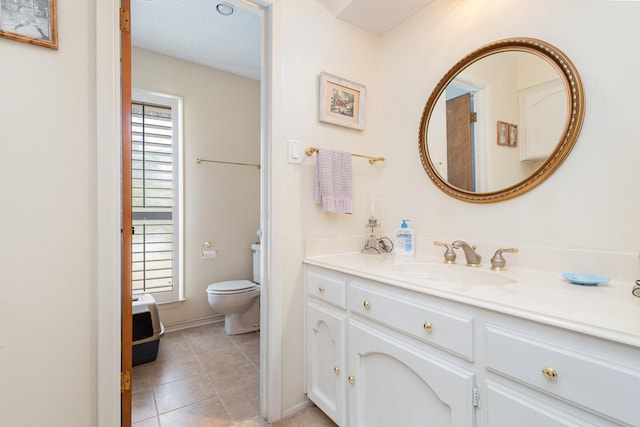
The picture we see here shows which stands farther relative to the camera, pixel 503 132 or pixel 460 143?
pixel 460 143

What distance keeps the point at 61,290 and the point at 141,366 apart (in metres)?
1.28

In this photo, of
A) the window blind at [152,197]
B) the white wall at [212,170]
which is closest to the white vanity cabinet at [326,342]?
the white wall at [212,170]

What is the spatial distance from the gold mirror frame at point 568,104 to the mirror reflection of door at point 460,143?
0.05 metres

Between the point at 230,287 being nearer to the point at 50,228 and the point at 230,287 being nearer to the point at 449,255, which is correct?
the point at 50,228

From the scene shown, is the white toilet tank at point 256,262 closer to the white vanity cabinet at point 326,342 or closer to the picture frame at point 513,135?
the white vanity cabinet at point 326,342

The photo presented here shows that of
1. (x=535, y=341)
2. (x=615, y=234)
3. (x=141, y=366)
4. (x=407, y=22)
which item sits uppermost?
(x=407, y=22)

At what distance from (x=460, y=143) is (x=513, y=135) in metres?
0.24

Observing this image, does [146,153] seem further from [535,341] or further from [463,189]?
[535,341]

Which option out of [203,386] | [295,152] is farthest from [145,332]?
[295,152]

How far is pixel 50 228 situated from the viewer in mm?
1042

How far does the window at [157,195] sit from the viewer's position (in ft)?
8.21

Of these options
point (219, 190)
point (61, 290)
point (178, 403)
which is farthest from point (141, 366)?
point (219, 190)

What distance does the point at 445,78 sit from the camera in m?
1.53

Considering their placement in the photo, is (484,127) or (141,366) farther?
(141,366)
